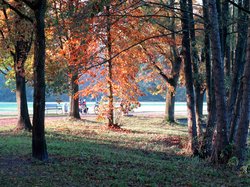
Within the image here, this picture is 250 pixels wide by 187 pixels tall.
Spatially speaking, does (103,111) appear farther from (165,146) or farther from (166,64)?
(166,64)

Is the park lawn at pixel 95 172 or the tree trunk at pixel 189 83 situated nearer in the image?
the park lawn at pixel 95 172

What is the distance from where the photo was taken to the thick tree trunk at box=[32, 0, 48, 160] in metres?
9.52

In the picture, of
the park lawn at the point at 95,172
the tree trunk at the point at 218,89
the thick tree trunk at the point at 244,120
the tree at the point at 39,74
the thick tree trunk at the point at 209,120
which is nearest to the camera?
A: the park lawn at the point at 95,172

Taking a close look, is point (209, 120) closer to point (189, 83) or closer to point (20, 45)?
point (189, 83)

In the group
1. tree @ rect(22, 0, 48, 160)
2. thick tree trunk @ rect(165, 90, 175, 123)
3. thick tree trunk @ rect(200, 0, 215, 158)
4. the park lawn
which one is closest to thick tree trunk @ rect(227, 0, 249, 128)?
thick tree trunk @ rect(200, 0, 215, 158)

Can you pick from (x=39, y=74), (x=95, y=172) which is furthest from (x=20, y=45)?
(x=95, y=172)

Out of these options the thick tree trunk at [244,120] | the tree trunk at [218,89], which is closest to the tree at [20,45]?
the tree trunk at [218,89]

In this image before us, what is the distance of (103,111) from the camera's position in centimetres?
2206

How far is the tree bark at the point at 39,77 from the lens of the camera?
952 cm

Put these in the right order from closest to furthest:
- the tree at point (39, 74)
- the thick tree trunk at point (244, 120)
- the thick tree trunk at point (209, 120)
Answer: the thick tree trunk at point (244, 120), the tree at point (39, 74), the thick tree trunk at point (209, 120)

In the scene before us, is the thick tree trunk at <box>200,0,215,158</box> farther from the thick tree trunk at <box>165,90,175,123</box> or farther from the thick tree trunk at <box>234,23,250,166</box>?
the thick tree trunk at <box>165,90,175,123</box>

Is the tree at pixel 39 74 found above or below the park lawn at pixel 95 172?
above

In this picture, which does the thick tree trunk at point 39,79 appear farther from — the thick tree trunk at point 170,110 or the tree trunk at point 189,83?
the thick tree trunk at point 170,110

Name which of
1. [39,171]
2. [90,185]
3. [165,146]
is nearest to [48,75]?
[165,146]
